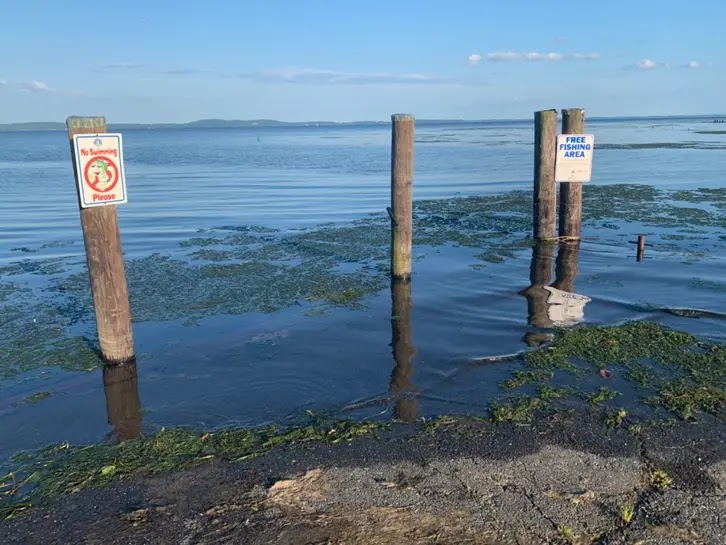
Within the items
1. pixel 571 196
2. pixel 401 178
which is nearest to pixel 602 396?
pixel 401 178

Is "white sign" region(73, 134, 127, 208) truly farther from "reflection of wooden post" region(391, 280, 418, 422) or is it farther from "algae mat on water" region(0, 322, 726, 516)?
"reflection of wooden post" region(391, 280, 418, 422)

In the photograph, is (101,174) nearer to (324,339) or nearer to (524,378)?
(324,339)

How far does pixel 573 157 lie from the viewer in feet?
41.0

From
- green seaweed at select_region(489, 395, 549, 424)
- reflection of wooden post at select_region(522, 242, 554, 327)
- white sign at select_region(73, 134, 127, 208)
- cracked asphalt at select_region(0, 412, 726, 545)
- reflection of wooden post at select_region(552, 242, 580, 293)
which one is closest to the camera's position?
cracked asphalt at select_region(0, 412, 726, 545)

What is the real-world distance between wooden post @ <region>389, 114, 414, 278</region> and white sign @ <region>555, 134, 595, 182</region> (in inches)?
159

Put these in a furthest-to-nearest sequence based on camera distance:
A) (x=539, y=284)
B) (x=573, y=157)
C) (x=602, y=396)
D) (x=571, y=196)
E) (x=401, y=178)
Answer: (x=571, y=196), (x=573, y=157), (x=539, y=284), (x=401, y=178), (x=602, y=396)

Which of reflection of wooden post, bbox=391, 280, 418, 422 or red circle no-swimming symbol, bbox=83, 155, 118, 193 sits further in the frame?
red circle no-swimming symbol, bbox=83, 155, 118, 193

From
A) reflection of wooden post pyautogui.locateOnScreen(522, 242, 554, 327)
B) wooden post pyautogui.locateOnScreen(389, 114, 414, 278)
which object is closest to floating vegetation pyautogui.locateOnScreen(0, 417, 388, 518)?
reflection of wooden post pyautogui.locateOnScreen(522, 242, 554, 327)

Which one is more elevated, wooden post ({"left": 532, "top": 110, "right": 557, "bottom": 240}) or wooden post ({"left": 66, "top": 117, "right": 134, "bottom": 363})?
wooden post ({"left": 532, "top": 110, "right": 557, "bottom": 240})

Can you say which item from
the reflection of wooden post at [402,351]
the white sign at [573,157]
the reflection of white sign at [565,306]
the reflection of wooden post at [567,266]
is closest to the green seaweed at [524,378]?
the reflection of wooden post at [402,351]

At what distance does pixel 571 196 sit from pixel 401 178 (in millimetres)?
4735

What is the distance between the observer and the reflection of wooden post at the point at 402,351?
6.09m

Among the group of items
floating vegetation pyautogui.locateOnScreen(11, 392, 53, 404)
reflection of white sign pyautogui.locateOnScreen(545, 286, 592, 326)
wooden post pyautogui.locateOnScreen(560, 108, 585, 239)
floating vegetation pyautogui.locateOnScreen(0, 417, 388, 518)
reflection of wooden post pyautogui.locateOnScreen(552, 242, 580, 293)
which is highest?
wooden post pyautogui.locateOnScreen(560, 108, 585, 239)

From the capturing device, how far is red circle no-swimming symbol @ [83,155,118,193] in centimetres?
645
